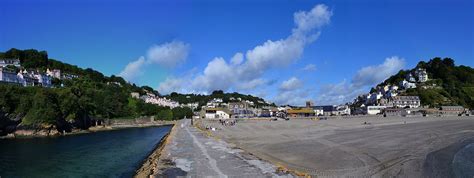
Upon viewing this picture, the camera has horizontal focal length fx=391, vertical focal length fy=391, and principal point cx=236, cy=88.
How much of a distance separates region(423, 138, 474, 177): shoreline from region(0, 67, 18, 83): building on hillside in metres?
121

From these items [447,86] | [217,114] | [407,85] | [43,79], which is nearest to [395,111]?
[447,86]

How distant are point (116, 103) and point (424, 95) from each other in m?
122

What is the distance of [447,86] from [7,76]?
6743 inches

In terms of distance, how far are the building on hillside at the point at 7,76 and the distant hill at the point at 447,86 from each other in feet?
479

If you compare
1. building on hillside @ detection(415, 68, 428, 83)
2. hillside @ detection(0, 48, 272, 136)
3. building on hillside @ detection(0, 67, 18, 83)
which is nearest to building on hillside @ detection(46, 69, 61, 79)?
hillside @ detection(0, 48, 272, 136)

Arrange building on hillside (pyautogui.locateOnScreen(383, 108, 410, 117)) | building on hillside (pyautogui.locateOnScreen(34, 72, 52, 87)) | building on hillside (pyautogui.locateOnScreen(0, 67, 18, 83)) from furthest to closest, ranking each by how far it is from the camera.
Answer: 1. building on hillside (pyautogui.locateOnScreen(34, 72, 52, 87))
2. building on hillside (pyautogui.locateOnScreen(383, 108, 410, 117))
3. building on hillside (pyautogui.locateOnScreen(0, 67, 18, 83))

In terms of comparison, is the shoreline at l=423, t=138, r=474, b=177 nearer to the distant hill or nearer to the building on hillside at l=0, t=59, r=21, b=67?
the distant hill

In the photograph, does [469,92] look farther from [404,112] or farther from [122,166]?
[122,166]

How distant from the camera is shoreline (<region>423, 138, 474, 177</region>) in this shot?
51.3 feet

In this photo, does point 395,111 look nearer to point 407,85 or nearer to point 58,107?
point 407,85

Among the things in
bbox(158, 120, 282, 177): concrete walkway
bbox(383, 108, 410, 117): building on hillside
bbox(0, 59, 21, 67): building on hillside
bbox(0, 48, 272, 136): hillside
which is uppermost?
bbox(0, 59, 21, 67): building on hillside

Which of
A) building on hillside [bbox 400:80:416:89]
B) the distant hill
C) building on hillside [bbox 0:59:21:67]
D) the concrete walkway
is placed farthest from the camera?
building on hillside [bbox 400:80:416:89]

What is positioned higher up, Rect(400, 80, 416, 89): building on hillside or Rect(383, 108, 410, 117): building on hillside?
Rect(400, 80, 416, 89): building on hillside

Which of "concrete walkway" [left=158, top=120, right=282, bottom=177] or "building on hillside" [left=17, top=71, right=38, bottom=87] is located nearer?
"concrete walkway" [left=158, top=120, right=282, bottom=177]
